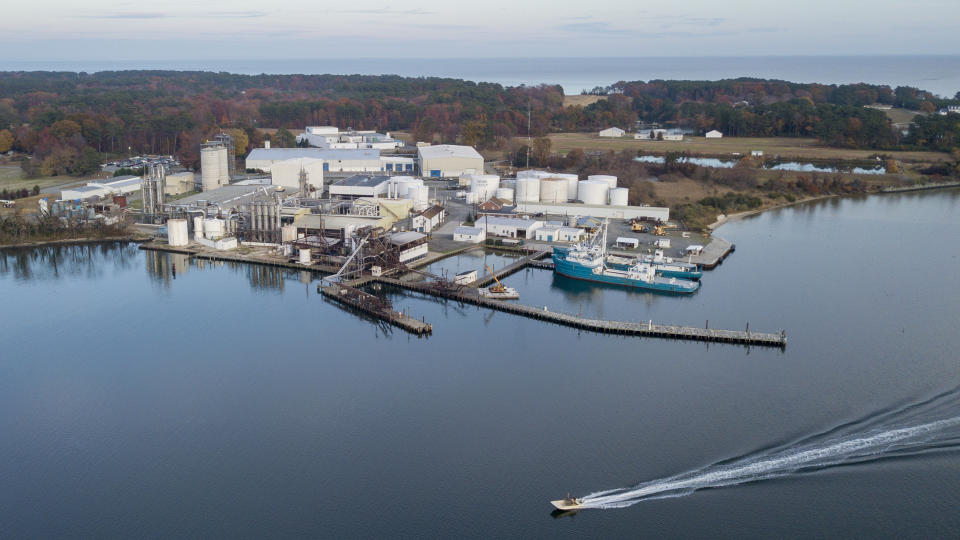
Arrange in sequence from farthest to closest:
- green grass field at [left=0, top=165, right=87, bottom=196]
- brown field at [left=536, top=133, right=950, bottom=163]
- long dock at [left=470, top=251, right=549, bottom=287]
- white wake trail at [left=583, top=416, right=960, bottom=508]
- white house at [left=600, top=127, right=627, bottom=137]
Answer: white house at [left=600, top=127, right=627, bottom=137], brown field at [left=536, top=133, right=950, bottom=163], green grass field at [left=0, top=165, right=87, bottom=196], long dock at [left=470, top=251, right=549, bottom=287], white wake trail at [left=583, top=416, right=960, bottom=508]

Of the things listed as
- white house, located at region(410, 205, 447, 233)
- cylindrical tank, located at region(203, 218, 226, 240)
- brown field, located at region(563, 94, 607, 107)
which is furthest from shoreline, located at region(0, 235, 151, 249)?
brown field, located at region(563, 94, 607, 107)

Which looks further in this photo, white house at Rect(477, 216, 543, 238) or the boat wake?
white house at Rect(477, 216, 543, 238)

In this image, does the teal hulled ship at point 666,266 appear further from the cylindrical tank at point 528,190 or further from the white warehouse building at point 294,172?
the white warehouse building at point 294,172

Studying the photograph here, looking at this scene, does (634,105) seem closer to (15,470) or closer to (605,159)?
(605,159)

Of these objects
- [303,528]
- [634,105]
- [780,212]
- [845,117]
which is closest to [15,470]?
[303,528]

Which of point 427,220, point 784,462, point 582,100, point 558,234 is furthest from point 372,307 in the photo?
point 582,100

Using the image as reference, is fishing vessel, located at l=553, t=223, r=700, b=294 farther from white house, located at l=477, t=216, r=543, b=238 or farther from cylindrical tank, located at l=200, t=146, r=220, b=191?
cylindrical tank, located at l=200, t=146, r=220, b=191
